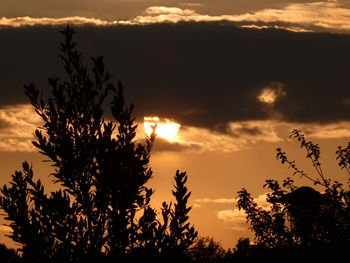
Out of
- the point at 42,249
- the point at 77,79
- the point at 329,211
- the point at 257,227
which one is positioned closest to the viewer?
the point at 42,249

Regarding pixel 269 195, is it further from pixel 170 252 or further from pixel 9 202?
pixel 9 202

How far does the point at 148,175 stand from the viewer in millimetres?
16641

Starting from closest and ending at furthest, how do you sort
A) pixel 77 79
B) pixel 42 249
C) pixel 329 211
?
1. pixel 42 249
2. pixel 77 79
3. pixel 329 211

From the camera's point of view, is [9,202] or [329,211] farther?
[329,211]

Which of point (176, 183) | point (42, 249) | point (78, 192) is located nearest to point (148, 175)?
point (176, 183)

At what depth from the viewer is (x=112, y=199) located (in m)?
16.0

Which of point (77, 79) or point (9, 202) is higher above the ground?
point (77, 79)

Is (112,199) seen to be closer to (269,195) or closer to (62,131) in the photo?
(62,131)

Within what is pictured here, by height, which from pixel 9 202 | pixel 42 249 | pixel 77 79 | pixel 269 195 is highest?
pixel 77 79

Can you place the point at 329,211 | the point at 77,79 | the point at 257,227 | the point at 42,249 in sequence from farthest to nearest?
the point at 257,227
the point at 329,211
the point at 77,79
the point at 42,249

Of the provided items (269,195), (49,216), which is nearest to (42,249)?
(49,216)

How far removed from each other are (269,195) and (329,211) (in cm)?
263

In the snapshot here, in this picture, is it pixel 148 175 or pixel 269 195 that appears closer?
pixel 148 175

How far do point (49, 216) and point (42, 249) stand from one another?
869mm
